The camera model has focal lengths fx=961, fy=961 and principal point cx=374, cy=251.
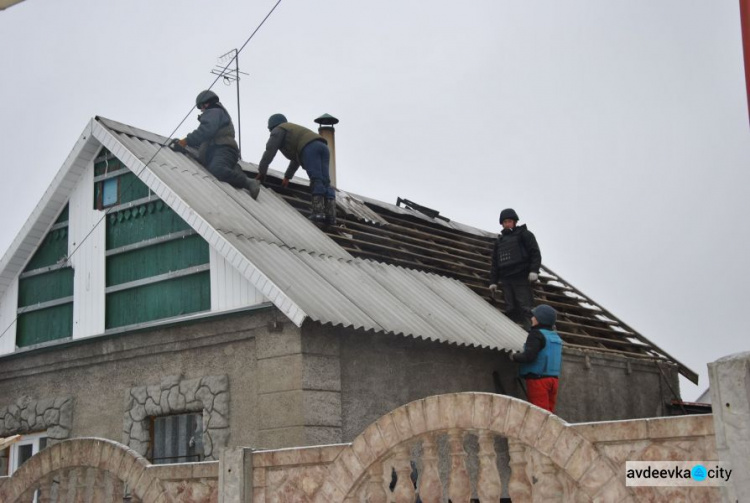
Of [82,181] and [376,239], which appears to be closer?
[82,181]

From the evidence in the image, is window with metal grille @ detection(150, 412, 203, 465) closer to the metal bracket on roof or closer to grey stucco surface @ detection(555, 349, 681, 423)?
grey stucco surface @ detection(555, 349, 681, 423)

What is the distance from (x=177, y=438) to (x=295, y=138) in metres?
4.74

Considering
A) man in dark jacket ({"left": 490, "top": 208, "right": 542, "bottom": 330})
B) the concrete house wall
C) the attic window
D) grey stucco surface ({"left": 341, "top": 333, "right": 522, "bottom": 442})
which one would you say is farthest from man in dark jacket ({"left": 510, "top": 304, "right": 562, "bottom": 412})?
the attic window

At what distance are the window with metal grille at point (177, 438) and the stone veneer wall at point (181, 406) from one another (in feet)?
0.38

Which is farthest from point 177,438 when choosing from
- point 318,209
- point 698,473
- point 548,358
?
point 698,473

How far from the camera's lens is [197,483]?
748cm

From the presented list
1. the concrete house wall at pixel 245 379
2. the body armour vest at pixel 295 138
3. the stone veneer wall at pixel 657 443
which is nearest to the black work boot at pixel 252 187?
the body armour vest at pixel 295 138

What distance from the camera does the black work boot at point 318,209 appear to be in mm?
13820

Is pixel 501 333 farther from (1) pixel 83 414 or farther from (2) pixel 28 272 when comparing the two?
(2) pixel 28 272

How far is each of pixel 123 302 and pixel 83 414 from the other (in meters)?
1.60

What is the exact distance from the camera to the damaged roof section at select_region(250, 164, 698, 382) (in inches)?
575

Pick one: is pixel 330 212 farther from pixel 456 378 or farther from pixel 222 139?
pixel 456 378

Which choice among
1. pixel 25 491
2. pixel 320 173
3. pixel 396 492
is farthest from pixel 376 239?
pixel 396 492

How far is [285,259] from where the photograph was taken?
11.5m
